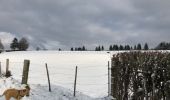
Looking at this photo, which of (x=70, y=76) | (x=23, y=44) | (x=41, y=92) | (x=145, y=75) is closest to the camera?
(x=145, y=75)

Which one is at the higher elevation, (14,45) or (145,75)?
(14,45)

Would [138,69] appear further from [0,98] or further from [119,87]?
[0,98]

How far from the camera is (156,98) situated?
16.8 metres

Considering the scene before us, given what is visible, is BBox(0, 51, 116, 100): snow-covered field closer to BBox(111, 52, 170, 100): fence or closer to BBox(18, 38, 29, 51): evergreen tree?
BBox(111, 52, 170, 100): fence

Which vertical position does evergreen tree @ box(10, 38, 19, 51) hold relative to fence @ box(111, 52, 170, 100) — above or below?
above

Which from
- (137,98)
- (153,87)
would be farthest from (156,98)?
(137,98)

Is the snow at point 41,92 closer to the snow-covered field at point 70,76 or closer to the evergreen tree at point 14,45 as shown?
the snow-covered field at point 70,76

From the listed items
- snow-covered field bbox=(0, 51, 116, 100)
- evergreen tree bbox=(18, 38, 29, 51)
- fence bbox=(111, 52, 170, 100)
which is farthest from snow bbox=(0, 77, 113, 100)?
evergreen tree bbox=(18, 38, 29, 51)

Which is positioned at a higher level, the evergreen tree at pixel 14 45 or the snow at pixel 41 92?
the evergreen tree at pixel 14 45

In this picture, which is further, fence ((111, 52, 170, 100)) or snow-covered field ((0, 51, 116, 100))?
snow-covered field ((0, 51, 116, 100))

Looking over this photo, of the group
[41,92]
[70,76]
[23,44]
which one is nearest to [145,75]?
[41,92]

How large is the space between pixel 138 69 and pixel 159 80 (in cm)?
137

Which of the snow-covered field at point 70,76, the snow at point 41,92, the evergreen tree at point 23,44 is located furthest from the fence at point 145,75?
the evergreen tree at point 23,44

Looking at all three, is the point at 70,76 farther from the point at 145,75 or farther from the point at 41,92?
the point at 145,75
